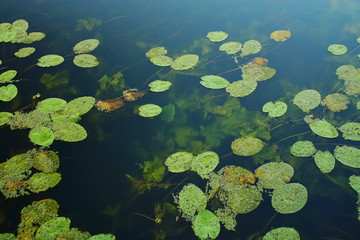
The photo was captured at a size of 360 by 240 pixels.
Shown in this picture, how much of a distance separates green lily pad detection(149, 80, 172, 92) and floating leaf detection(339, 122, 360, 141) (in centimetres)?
192

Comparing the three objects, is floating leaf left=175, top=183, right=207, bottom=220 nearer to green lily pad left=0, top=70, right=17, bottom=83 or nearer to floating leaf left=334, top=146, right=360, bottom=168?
floating leaf left=334, top=146, right=360, bottom=168

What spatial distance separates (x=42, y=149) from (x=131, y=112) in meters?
0.94

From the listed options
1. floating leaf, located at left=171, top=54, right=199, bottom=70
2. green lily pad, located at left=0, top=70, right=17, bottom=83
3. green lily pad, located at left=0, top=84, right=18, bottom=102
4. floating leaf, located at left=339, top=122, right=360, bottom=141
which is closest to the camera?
floating leaf, located at left=339, top=122, right=360, bottom=141

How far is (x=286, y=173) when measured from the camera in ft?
7.20

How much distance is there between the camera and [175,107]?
2857 mm

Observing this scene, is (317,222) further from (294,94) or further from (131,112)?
(131,112)

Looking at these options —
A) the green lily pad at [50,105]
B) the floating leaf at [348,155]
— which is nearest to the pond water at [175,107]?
the floating leaf at [348,155]

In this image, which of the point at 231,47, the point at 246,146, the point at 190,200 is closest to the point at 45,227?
the point at 190,200

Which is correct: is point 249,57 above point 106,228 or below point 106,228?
above

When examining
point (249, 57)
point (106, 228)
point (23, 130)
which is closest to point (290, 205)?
point (106, 228)

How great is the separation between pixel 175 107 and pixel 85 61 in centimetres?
150

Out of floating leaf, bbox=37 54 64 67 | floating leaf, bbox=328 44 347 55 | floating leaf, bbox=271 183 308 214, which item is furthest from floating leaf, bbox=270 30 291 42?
floating leaf, bbox=37 54 64 67

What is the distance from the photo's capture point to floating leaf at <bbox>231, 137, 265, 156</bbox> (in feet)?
7.79

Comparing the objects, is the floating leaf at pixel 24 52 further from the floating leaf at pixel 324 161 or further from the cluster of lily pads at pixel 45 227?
the floating leaf at pixel 324 161
